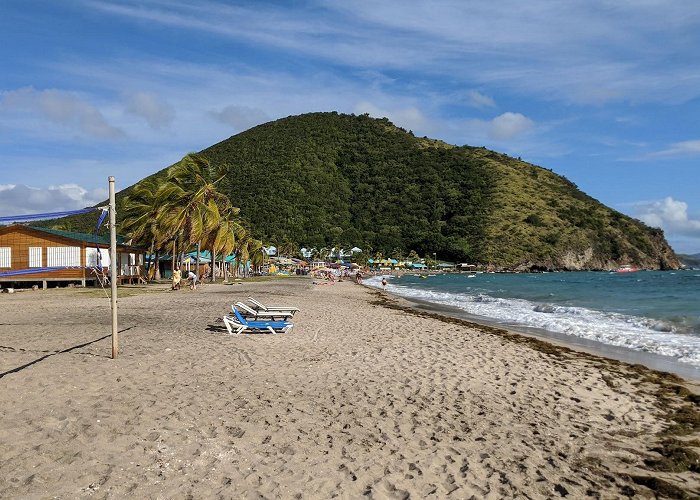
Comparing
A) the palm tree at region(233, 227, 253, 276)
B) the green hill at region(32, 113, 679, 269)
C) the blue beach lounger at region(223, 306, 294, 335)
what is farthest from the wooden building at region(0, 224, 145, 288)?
the green hill at region(32, 113, 679, 269)

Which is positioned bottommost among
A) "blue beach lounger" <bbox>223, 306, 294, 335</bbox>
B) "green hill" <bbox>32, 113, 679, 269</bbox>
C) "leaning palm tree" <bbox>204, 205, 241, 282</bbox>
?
"blue beach lounger" <bbox>223, 306, 294, 335</bbox>

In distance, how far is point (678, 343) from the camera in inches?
519

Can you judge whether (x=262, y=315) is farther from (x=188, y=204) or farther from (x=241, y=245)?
(x=241, y=245)

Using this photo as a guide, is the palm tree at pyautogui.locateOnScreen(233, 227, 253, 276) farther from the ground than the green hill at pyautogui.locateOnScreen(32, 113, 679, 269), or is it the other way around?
the green hill at pyautogui.locateOnScreen(32, 113, 679, 269)

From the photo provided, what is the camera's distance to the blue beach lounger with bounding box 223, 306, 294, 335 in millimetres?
12039

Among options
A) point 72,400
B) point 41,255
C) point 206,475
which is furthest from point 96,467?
point 41,255

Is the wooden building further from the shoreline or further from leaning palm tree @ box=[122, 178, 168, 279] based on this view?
the shoreline

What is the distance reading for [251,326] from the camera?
39.6ft

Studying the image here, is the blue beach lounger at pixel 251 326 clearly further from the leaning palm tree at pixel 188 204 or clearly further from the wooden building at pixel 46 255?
the leaning palm tree at pixel 188 204

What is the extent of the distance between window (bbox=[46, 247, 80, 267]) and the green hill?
68355mm

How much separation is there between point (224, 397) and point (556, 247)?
10934cm

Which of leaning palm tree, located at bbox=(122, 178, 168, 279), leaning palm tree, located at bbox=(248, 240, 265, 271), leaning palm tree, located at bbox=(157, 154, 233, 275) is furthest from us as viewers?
leaning palm tree, located at bbox=(248, 240, 265, 271)

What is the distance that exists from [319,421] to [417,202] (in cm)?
12018

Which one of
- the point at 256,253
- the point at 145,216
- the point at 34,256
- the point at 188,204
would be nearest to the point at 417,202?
the point at 256,253
